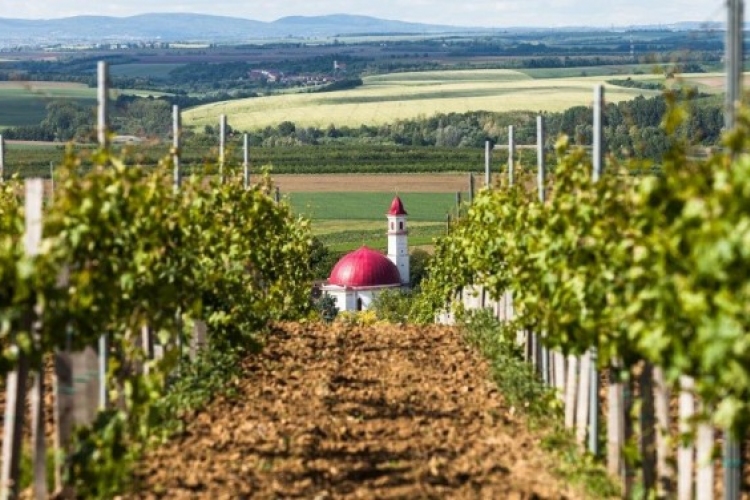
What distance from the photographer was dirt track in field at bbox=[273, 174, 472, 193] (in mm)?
113562

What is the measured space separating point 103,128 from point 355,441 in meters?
3.09

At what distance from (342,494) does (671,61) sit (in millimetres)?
3495

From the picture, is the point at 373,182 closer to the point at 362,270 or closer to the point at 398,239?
the point at 398,239

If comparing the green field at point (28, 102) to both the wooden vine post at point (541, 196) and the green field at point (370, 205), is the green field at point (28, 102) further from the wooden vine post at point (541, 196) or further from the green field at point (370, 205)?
the wooden vine post at point (541, 196)

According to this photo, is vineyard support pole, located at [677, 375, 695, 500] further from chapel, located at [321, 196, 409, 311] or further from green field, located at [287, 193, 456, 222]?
green field, located at [287, 193, 456, 222]

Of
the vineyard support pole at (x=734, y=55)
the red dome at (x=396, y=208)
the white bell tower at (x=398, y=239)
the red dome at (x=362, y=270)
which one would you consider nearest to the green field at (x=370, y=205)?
the white bell tower at (x=398, y=239)

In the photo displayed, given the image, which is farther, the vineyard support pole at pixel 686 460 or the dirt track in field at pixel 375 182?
the dirt track in field at pixel 375 182

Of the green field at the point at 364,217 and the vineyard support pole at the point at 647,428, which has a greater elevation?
the vineyard support pole at the point at 647,428

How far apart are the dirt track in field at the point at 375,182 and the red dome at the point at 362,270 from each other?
13733 mm

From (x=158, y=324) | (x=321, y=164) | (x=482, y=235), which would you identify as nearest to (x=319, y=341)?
(x=482, y=235)

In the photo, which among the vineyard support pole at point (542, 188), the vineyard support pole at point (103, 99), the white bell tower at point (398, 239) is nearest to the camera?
the vineyard support pole at point (103, 99)

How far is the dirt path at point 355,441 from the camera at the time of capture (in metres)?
11.2

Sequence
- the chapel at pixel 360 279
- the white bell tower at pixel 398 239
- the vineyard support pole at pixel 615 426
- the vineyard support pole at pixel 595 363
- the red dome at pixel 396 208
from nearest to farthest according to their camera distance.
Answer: the vineyard support pole at pixel 615 426 < the vineyard support pole at pixel 595 363 < the chapel at pixel 360 279 < the red dome at pixel 396 208 < the white bell tower at pixel 398 239

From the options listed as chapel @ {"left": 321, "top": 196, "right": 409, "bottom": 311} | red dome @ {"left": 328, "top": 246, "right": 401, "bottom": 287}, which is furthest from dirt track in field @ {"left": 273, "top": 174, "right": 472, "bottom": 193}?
red dome @ {"left": 328, "top": 246, "right": 401, "bottom": 287}
